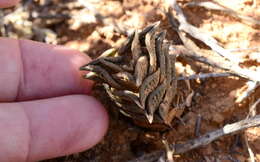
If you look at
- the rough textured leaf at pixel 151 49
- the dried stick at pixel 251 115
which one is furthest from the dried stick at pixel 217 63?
the rough textured leaf at pixel 151 49

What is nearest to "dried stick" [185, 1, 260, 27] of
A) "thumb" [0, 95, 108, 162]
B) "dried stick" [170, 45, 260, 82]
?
"dried stick" [170, 45, 260, 82]

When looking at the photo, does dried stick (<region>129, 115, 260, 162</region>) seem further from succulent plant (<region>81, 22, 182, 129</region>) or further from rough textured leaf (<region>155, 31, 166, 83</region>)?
rough textured leaf (<region>155, 31, 166, 83</region>)

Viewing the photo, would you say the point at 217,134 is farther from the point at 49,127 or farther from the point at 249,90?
the point at 49,127

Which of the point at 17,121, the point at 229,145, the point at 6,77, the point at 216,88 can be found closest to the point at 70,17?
the point at 6,77

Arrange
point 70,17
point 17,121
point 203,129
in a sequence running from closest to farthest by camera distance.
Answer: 1. point 17,121
2. point 203,129
3. point 70,17

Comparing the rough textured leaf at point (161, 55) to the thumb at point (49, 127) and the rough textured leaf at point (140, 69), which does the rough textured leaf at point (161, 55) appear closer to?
the rough textured leaf at point (140, 69)

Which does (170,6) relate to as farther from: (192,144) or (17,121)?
(17,121)

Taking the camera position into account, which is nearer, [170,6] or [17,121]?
[17,121]
